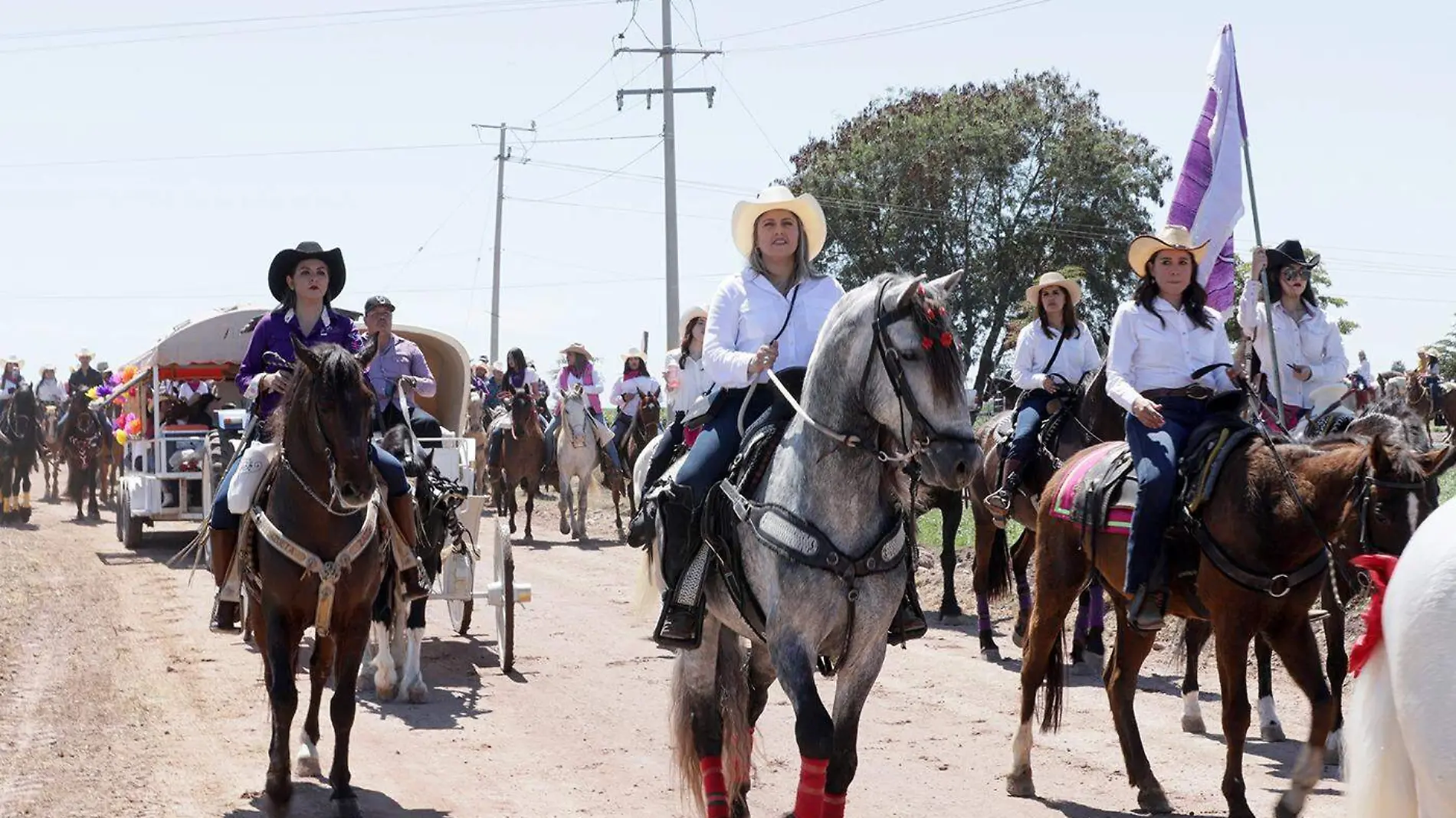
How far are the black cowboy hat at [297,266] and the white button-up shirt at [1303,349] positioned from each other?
6.21 metres

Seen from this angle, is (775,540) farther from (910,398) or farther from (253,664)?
(253,664)

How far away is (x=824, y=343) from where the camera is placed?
6.40 m

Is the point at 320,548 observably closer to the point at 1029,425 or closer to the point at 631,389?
the point at 1029,425

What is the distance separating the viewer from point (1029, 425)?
12250 mm

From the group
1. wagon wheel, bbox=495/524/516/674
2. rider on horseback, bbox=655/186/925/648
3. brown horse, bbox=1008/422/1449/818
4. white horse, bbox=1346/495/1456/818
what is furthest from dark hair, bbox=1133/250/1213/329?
wagon wheel, bbox=495/524/516/674

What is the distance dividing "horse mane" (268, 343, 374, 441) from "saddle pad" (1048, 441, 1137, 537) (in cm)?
383

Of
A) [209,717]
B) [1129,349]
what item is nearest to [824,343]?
Result: [1129,349]

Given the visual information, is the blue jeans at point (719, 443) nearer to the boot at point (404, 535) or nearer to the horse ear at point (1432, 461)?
the boot at point (404, 535)

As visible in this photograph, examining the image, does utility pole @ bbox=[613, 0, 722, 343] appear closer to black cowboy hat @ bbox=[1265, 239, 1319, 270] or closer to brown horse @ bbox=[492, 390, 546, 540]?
brown horse @ bbox=[492, 390, 546, 540]

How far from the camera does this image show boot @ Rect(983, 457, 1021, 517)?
12016 mm

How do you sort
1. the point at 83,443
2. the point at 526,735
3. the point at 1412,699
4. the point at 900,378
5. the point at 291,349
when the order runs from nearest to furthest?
the point at 1412,699 < the point at 900,378 < the point at 291,349 < the point at 526,735 < the point at 83,443

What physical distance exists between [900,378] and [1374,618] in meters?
2.39

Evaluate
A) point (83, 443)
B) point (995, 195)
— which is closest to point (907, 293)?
point (83, 443)

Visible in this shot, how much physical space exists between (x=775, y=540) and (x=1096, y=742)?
405 centimetres
